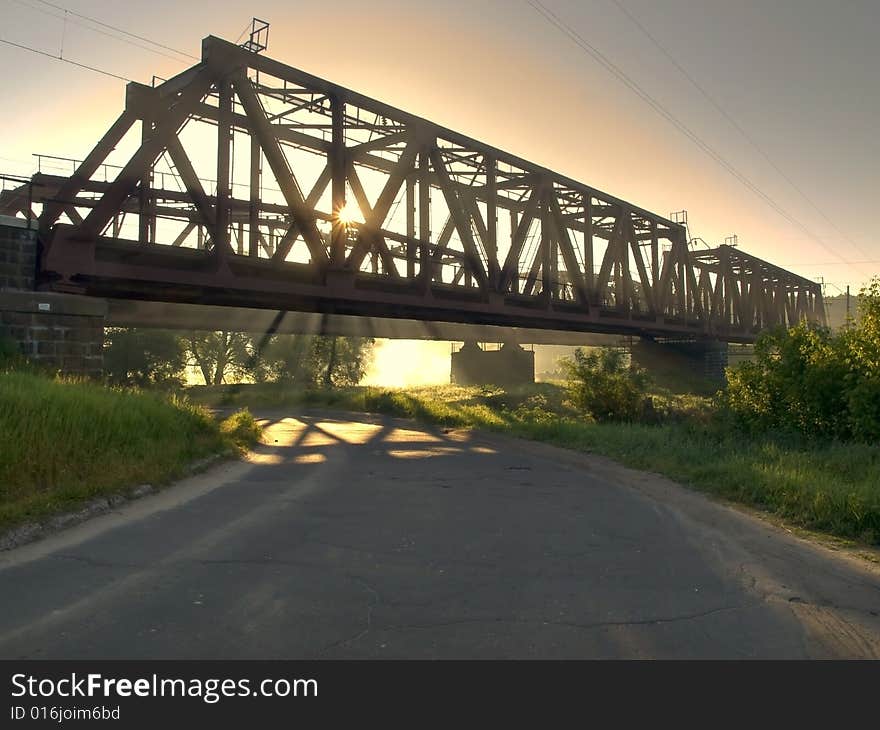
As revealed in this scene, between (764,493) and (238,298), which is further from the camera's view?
A: (238,298)

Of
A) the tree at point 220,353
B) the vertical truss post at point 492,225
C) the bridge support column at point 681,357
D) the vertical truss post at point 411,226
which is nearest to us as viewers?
the vertical truss post at point 411,226

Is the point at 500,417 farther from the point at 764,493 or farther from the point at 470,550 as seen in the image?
the point at 470,550

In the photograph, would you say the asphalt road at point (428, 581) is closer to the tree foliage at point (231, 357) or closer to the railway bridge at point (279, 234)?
the railway bridge at point (279, 234)

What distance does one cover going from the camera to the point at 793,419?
1619cm

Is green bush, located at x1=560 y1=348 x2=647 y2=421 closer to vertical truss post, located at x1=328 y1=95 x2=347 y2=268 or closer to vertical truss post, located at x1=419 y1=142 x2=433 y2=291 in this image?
vertical truss post, located at x1=419 y1=142 x2=433 y2=291

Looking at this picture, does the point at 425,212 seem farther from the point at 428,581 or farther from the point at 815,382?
the point at 428,581

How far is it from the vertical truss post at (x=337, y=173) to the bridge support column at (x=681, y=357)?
37.7 metres

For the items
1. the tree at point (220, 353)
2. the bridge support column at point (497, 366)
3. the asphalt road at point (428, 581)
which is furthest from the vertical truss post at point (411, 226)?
the tree at point (220, 353)

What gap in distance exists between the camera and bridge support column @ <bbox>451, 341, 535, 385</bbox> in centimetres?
5256

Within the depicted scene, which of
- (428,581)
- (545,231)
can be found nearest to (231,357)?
(545,231)

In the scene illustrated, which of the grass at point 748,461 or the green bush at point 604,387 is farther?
the green bush at point 604,387

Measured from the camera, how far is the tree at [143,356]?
47688 mm
